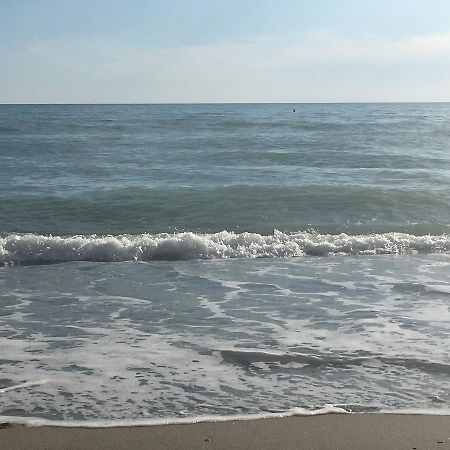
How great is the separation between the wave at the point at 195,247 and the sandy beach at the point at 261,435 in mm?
6001

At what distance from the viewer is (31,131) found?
30203 millimetres

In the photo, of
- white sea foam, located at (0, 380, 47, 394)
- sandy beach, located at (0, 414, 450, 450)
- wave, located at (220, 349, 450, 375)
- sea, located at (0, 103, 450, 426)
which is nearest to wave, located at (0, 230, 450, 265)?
sea, located at (0, 103, 450, 426)

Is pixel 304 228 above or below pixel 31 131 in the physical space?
below

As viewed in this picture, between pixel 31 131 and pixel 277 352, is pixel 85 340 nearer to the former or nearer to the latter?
pixel 277 352

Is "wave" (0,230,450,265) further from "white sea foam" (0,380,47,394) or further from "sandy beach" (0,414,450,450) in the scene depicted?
"sandy beach" (0,414,450,450)

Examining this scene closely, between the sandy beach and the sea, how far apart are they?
0.49ft

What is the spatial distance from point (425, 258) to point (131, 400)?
6.64 meters

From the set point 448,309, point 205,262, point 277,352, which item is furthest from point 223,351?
point 205,262

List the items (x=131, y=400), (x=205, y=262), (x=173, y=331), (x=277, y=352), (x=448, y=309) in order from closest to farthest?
(x=131, y=400) → (x=277, y=352) → (x=173, y=331) → (x=448, y=309) → (x=205, y=262)

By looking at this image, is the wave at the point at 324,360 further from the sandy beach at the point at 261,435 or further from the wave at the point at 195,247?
the wave at the point at 195,247

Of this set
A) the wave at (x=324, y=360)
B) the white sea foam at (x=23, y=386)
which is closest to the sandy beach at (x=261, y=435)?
the white sea foam at (x=23, y=386)

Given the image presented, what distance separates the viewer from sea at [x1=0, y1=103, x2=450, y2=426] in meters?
4.61

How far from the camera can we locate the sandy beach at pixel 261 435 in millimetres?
3787

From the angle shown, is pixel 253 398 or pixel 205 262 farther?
pixel 205 262
